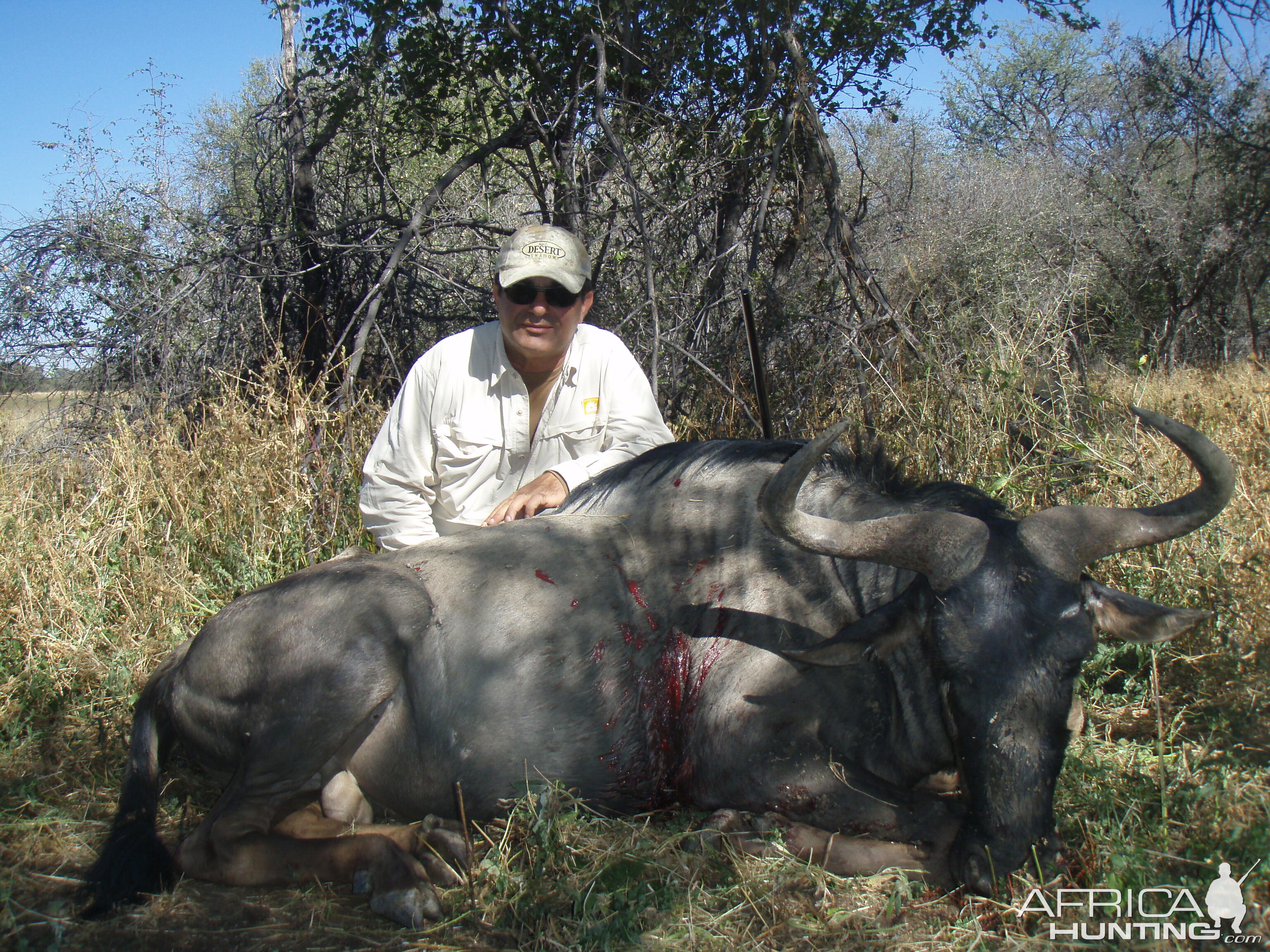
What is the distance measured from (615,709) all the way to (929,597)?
1062 millimetres

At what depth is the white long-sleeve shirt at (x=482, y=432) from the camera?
3.97 meters

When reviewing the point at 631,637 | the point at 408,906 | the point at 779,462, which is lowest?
the point at 408,906

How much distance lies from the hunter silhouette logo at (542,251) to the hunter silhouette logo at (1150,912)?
288 centimetres

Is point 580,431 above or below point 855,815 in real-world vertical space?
above

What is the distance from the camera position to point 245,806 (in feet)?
9.03

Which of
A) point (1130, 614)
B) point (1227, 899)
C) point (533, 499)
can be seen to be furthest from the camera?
point (533, 499)

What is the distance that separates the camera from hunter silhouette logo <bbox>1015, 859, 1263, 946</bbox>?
2.14 m

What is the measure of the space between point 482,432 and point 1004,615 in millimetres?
2349

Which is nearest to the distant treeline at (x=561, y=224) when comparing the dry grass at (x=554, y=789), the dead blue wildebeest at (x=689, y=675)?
the dry grass at (x=554, y=789)

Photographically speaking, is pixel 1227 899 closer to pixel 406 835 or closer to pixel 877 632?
pixel 877 632

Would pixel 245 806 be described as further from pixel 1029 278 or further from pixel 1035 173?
pixel 1035 173

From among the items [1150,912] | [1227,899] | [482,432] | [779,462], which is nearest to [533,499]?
[482,432]

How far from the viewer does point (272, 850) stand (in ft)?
8.86

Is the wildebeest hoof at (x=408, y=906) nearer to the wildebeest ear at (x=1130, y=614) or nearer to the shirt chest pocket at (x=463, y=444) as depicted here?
the shirt chest pocket at (x=463, y=444)
